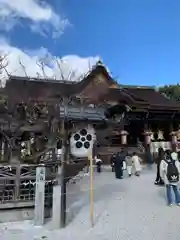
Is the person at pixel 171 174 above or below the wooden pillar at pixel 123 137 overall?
below

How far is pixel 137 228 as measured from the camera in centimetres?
675

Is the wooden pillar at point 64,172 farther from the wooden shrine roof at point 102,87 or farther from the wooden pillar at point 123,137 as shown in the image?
the wooden pillar at point 123,137

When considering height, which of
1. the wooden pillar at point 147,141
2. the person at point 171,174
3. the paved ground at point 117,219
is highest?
the wooden pillar at point 147,141

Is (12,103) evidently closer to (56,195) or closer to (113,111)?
(56,195)

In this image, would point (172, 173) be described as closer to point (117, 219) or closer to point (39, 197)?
point (117, 219)

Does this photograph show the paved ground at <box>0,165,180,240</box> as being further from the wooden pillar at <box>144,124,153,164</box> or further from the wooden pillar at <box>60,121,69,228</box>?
the wooden pillar at <box>144,124,153,164</box>

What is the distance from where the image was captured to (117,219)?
24.4 feet

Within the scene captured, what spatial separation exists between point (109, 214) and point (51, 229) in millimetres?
1802

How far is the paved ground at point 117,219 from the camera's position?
6395 mm

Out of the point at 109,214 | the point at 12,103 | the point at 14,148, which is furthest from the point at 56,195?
the point at 12,103

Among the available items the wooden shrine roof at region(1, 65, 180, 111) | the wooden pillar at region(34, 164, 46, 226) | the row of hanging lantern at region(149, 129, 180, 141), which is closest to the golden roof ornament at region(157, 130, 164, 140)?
the row of hanging lantern at region(149, 129, 180, 141)

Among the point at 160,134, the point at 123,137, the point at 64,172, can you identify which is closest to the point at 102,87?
the point at 123,137

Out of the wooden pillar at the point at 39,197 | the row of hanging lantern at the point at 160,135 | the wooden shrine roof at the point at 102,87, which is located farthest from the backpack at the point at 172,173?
the row of hanging lantern at the point at 160,135

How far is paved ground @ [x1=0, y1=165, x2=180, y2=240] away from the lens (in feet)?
21.0
